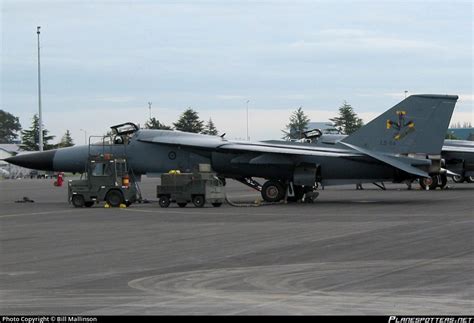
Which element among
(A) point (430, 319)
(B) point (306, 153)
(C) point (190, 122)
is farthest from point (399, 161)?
(C) point (190, 122)

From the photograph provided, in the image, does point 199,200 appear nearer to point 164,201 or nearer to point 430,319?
point 164,201

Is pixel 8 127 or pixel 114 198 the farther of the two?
pixel 8 127

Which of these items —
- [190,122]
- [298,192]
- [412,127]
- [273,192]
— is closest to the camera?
[412,127]

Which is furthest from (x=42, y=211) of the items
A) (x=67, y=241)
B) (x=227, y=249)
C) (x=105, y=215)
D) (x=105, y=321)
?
(x=105, y=321)

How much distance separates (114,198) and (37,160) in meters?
6.17

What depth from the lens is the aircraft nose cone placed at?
3381cm

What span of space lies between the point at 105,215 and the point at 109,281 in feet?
45.0

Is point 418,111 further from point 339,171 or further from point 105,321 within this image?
point 105,321

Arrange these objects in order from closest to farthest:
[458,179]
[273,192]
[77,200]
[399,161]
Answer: [77,200], [399,161], [273,192], [458,179]

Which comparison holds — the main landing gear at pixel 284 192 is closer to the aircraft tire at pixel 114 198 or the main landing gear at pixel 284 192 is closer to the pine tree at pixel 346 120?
the aircraft tire at pixel 114 198

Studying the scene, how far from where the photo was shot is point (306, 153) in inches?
1200

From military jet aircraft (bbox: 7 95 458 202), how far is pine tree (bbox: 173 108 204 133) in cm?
5992

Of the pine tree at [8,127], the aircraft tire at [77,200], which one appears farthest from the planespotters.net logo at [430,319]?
the pine tree at [8,127]

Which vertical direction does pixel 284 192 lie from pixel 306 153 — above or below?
below
